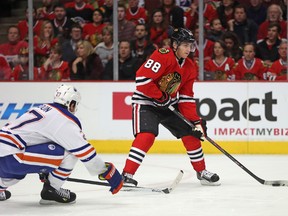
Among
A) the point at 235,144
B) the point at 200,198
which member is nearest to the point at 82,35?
the point at 235,144

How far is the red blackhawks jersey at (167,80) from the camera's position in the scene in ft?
17.3

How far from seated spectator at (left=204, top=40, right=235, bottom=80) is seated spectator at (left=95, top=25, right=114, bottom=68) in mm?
985

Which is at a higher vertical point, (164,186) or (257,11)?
(257,11)

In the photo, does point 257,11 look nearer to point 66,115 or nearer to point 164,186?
point 164,186

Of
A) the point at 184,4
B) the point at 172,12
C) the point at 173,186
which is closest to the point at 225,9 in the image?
the point at 184,4

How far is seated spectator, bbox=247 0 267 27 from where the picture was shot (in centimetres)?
781

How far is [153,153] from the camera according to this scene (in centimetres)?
772

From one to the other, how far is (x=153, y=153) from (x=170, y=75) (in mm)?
2456

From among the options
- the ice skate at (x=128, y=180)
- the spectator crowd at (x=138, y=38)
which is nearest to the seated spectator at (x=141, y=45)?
the spectator crowd at (x=138, y=38)

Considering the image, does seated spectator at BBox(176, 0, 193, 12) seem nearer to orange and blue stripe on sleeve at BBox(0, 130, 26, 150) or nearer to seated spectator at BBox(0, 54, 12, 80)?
seated spectator at BBox(0, 54, 12, 80)

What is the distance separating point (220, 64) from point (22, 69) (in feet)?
6.60

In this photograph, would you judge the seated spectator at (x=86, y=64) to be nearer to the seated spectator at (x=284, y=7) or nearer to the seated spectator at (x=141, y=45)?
the seated spectator at (x=141, y=45)

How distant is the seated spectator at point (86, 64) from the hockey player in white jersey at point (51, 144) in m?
3.49

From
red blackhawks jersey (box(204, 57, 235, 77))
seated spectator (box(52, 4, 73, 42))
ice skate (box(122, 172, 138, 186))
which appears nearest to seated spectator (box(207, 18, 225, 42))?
red blackhawks jersey (box(204, 57, 235, 77))
